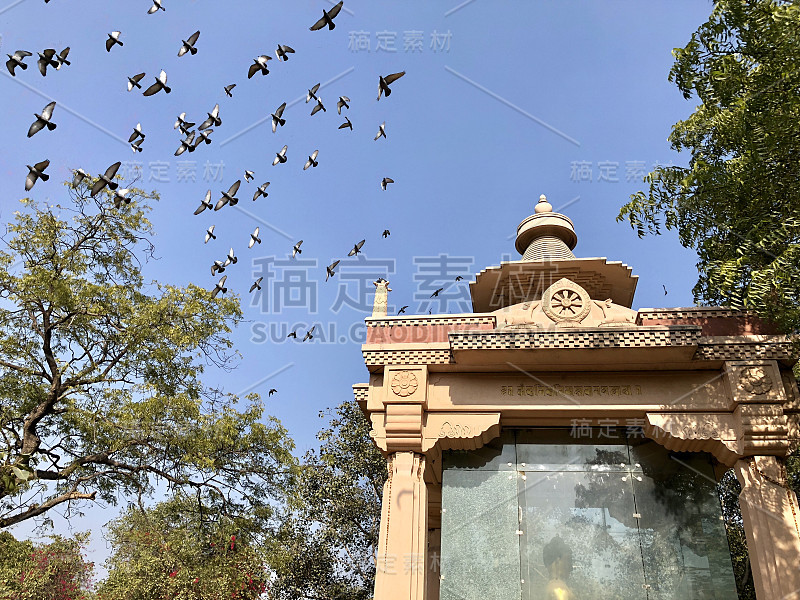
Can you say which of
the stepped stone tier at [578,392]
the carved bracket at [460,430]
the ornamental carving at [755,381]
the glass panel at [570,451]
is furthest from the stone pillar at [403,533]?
the ornamental carving at [755,381]

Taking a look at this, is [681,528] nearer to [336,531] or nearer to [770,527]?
[770,527]

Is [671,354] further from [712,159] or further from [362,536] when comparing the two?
[362,536]

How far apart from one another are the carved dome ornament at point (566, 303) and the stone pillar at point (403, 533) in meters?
3.21

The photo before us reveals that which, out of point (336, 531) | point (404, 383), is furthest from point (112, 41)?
point (336, 531)

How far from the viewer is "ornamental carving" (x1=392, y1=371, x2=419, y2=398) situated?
404 inches

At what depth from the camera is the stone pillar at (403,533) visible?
9.12 metres

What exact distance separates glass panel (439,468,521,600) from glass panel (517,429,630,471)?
0.47 metres

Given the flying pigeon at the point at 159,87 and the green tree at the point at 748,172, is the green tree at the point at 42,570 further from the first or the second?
the green tree at the point at 748,172

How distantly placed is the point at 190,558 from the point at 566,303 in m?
9.00

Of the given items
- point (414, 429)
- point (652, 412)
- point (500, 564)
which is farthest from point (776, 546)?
point (414, 429)

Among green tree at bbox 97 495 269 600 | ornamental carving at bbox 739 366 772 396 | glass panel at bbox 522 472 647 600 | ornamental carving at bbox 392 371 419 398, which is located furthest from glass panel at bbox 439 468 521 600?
green tree at bbox 97 495 269 600

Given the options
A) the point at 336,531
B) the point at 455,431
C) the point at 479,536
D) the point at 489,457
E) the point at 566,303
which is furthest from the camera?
the point at 336,531

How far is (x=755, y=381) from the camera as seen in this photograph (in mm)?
9477

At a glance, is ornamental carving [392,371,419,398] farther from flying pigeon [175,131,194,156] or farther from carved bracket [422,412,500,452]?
flying pigeon [175,131,194,156]
